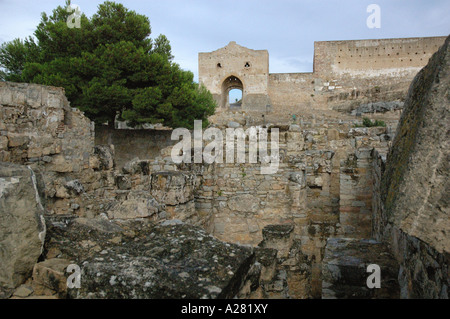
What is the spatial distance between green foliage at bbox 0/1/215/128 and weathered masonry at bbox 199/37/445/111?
15480mm

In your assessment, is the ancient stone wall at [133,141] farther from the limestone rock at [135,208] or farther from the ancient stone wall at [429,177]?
the ancient stone wall at [429,177]

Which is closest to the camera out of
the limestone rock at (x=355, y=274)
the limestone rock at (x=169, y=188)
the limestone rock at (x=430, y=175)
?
the limestone rock at (x=430, y=175)

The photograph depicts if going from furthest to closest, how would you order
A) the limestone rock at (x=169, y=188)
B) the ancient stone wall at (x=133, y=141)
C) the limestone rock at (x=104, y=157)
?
1. the ancient stone wall at (x=133, y=141)
2. the limestone rock at (x=104, y=157)
3. the limestone rock at (x=169, y=188)

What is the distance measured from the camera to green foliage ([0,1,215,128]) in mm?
12070

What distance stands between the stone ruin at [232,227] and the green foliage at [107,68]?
6.98 meters

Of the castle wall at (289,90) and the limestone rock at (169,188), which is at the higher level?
the castle wall at (289,90)

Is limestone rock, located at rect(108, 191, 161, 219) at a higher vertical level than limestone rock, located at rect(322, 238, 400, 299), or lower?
higher

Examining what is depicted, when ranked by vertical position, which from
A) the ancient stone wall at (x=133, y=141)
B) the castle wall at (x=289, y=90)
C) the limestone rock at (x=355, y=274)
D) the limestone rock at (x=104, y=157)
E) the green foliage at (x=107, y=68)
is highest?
the castle wall at (x=289, y=90)

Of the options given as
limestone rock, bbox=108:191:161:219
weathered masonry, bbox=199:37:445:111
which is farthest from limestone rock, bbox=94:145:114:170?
weathered masonry, bbox=199:37:445:111

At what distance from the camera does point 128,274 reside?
4.79 feet

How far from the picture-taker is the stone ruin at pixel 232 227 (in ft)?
4.02

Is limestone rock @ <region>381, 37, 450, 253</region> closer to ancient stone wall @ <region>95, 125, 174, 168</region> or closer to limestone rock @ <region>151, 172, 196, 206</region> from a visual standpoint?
limestone rock @ <region>151, 172, 196, 206</region>

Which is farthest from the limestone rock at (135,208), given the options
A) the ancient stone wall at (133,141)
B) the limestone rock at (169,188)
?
the ancient stone wall at (133,141)

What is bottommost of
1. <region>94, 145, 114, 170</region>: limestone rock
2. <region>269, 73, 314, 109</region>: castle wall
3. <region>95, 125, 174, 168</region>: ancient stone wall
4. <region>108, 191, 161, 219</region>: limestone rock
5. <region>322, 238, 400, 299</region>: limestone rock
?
<region>322, 238, 400, 299</region>: limestone rock
